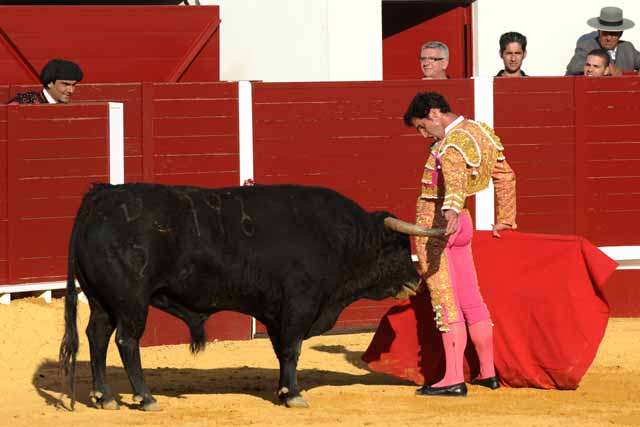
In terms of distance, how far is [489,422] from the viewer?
6.42 m

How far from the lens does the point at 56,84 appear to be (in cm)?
878

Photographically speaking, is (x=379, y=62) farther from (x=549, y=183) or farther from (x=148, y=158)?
(x=148, y=158)

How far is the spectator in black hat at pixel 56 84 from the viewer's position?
868cm

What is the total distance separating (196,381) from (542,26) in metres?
5.59

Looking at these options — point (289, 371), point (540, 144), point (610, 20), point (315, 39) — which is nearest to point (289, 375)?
point (289, 371)

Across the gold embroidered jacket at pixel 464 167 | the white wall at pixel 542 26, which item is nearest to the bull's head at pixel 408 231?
the gold embroidered jacket at pixel 464 167

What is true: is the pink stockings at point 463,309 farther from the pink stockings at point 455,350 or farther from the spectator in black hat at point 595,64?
the spectator in black hat at point 595,64

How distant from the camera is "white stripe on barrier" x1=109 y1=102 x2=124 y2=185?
895 centimetres

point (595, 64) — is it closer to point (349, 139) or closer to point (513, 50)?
point (513, 50)

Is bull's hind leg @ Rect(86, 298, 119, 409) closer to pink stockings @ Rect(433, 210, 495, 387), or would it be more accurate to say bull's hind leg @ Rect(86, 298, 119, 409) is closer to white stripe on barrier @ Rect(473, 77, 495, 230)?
pink stockings @ Rect(433, 210, 495, 387)

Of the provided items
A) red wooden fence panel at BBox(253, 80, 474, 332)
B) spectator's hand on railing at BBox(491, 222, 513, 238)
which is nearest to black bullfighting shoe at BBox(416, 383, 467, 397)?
spectator's hand on railing at BBox(491, 222, 513, 238)

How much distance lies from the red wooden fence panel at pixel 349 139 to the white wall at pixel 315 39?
92.1 inches

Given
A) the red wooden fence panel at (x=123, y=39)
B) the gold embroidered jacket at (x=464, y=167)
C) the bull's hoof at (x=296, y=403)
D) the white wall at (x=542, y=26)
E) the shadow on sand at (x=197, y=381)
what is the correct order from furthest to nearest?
the white wall at (x=542, y=26)
the red wooden fence panel at (x=123, y=39)
the shadow on sand at (x=197, y=381)
the bull's hoof at (x=296, y=403)
the gold embroidered jacket at (x=464, y=167)

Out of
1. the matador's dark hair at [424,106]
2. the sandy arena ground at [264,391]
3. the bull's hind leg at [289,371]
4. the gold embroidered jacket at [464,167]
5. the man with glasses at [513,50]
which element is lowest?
the sandy arena ground at [264,391]
